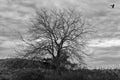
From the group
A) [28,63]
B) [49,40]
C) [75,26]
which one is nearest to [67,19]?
[75,26]

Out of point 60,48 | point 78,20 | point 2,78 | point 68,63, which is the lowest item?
point 2,78

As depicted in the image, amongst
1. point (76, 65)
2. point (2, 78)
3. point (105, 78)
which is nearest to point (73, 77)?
point (105, 78)

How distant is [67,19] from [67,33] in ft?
6.92

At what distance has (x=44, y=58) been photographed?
29141mm

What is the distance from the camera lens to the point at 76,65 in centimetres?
2752

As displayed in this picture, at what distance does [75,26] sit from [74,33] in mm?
1082

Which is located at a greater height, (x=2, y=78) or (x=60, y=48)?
(x=60, y=48)

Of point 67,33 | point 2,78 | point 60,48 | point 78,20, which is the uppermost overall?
point 78,20

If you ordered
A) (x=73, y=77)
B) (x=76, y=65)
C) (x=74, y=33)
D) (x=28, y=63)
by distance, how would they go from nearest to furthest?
(x=73, y=77) → (x=76, y=65) → (x=74, y=33) → (x=28, y=63)

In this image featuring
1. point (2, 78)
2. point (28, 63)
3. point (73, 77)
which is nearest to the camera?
point (73, 77)

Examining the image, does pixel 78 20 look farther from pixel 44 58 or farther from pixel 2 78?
pixel 2 78

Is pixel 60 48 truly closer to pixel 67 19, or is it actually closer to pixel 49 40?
pixel 49 40

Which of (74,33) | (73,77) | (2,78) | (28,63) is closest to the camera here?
(73,77)

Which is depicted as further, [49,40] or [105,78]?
[49,40]
